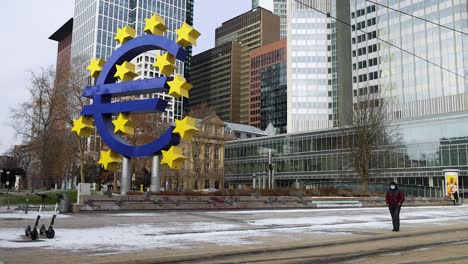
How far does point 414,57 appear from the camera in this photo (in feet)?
339

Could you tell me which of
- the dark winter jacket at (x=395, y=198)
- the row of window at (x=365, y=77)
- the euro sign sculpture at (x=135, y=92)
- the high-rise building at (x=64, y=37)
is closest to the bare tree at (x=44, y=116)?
the euro sign sculpture at (x=135, y=92)

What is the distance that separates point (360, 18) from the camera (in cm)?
11706

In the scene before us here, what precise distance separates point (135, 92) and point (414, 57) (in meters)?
90.1

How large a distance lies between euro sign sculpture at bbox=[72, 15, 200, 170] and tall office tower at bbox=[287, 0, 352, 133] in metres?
103

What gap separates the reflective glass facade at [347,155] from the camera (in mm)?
66875

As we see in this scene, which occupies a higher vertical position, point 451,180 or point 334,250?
point 451,180

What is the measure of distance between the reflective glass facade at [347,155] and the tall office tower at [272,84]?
83657mm

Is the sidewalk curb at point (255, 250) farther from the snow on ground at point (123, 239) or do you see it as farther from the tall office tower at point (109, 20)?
the tall office tower at point (109, 20)

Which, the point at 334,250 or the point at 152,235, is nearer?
the point at 334,250

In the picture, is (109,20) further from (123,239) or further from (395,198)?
(123,239)

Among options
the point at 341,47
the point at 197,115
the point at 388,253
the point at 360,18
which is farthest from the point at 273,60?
the point at 388,253

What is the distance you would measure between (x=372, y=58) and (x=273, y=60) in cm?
7947

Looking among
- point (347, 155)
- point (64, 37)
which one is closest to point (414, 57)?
point (347, 155)

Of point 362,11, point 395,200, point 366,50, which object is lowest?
point 395,200
